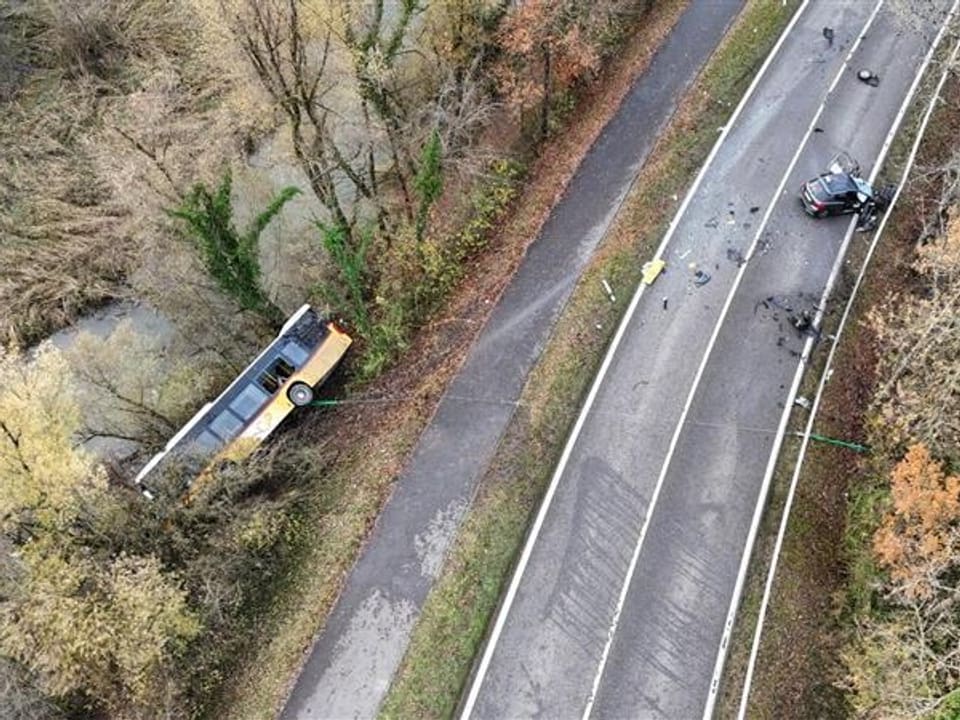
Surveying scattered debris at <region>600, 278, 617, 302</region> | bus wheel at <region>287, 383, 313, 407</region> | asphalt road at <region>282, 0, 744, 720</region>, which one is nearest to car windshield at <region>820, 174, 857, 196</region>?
asphalt road at <region>282, 0, 744, 720</region>

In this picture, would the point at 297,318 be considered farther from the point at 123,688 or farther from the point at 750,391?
the point at 750,391

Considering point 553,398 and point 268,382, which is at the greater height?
point 268,382

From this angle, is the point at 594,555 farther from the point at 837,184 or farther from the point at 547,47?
the point at 547,47

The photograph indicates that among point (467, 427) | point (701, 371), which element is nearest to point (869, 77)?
point (701, 371)

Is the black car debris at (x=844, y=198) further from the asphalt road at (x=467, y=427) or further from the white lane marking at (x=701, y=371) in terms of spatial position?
the asphalt road at (x=467, y=427)

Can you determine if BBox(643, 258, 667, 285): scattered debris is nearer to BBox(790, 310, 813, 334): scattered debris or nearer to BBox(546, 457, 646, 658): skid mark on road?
BBox(790, 310, 813, 334): scattered debris
